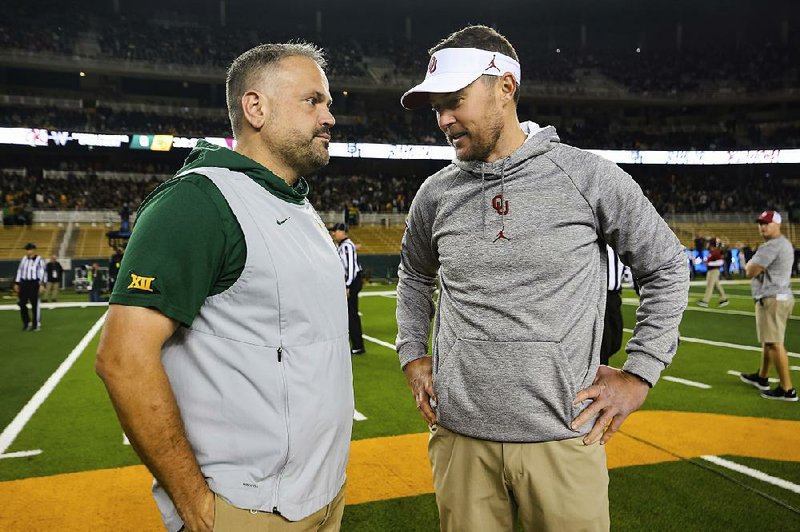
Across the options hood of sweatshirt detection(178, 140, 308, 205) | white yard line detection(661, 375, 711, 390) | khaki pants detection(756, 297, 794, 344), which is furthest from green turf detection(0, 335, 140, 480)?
khaki pants detection(756, 297, 794, 344)

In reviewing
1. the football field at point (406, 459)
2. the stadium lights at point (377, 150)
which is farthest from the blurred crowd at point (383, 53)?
the football field at point (406, 459)

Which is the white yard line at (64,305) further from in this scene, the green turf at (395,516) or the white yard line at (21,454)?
the green turf at (395,516)

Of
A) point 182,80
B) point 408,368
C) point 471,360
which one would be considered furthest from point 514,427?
point 182,80

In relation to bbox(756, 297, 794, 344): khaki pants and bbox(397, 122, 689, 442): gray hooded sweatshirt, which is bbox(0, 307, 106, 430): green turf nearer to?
bbox(397, 122, 689, 442): gray hooded sweatshirt

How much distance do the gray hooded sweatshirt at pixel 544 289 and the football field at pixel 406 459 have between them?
2032 millimetres

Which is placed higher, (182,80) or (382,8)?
(382,8)

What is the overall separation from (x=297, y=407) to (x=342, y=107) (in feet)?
142

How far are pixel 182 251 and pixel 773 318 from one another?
697 cm

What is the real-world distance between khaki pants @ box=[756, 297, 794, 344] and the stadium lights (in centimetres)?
2877

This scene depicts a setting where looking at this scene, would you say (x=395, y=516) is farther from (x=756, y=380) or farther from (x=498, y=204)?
(x=756, y=380)

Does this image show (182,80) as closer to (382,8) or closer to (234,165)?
(382,8)

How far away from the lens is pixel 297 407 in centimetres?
175

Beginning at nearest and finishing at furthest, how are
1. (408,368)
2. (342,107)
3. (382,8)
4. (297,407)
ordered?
(297,407), (408,368), (342,107), (382,8)

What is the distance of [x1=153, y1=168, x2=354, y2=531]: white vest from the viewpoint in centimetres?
168
